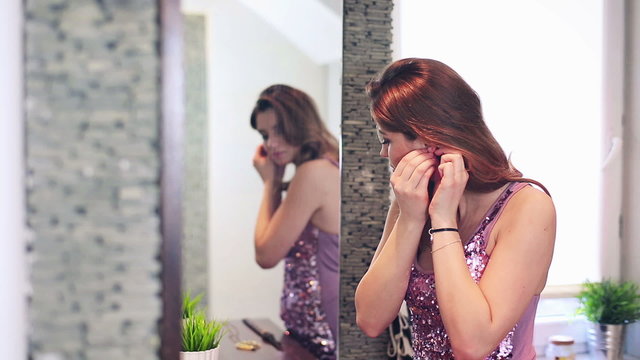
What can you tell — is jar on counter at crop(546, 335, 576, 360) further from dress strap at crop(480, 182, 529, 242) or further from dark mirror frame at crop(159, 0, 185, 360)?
dark mirror frame at crop(159, 0, 185, 360)

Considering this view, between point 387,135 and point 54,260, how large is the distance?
0.69 metres

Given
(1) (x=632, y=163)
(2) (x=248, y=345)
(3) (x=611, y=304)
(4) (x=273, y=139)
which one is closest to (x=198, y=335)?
(2) (x=248, y=345)

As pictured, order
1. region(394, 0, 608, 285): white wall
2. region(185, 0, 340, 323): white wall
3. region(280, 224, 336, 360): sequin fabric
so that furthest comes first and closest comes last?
region(394, 0, 608, 285): white wall → region(280, 224, 336, 360): sequin fabric → region(185, 0, 340, 323): white wall

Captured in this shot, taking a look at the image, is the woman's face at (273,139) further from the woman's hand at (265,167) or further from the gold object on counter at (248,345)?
the gold object on counter at (248,345)

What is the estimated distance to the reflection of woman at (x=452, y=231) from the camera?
115 cm

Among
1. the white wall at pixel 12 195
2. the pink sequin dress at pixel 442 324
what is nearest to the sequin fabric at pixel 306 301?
the pink sequin dress at pixel 442 324

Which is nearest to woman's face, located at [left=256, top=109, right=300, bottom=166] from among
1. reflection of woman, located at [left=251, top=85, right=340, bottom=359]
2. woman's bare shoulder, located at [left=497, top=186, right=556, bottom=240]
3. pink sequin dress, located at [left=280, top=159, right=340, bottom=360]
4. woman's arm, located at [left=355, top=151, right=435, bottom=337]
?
reflection of woman, located at [left=251, top=85, right=340, bottom=359]

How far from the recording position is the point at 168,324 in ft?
2.79

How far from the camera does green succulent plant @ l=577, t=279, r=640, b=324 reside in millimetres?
1848

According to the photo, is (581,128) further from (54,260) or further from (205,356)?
(54,260)

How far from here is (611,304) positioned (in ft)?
6.06

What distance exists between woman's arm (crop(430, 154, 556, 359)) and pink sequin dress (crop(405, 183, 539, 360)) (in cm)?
4

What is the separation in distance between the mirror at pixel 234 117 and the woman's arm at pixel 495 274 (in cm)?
41

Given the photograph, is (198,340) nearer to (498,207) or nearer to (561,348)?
(498,207)
